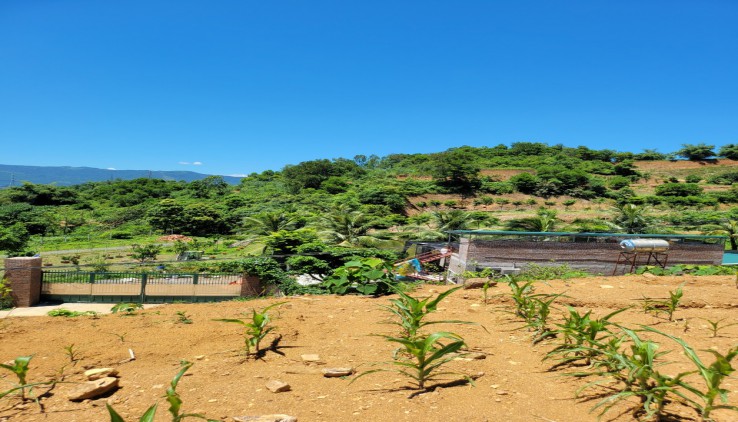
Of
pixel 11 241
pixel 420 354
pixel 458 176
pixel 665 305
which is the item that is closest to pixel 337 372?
pixel 420 354

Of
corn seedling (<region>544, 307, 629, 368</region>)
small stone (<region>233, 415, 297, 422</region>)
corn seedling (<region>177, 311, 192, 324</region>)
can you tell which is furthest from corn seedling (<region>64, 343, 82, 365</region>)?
corn seedling (<region>544, 307, 629, 368</region>)

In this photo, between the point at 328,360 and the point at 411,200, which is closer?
the point at 328,360

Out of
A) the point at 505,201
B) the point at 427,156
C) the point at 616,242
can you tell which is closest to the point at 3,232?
the point at 616,242

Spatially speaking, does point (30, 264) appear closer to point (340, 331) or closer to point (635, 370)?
point (340, 331)

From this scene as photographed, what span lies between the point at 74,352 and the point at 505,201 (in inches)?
1986

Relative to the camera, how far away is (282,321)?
156 inches

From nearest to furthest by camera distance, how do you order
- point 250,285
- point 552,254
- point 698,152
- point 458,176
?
point 250,285 → point 552,254 → point 458,176 → point 698,152

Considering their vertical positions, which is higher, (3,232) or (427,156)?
(427,156)

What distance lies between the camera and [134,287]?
33.7 feet

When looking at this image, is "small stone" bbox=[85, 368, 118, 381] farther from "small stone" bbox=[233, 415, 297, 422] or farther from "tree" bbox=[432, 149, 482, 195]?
"tree" bbox=[432, 149, 482, 195]

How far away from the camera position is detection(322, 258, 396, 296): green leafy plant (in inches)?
210

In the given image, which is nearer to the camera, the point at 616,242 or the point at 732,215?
the point at 616,242

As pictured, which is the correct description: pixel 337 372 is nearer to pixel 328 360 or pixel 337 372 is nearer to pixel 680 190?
pixel 328 360

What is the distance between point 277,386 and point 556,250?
32.9 ft
